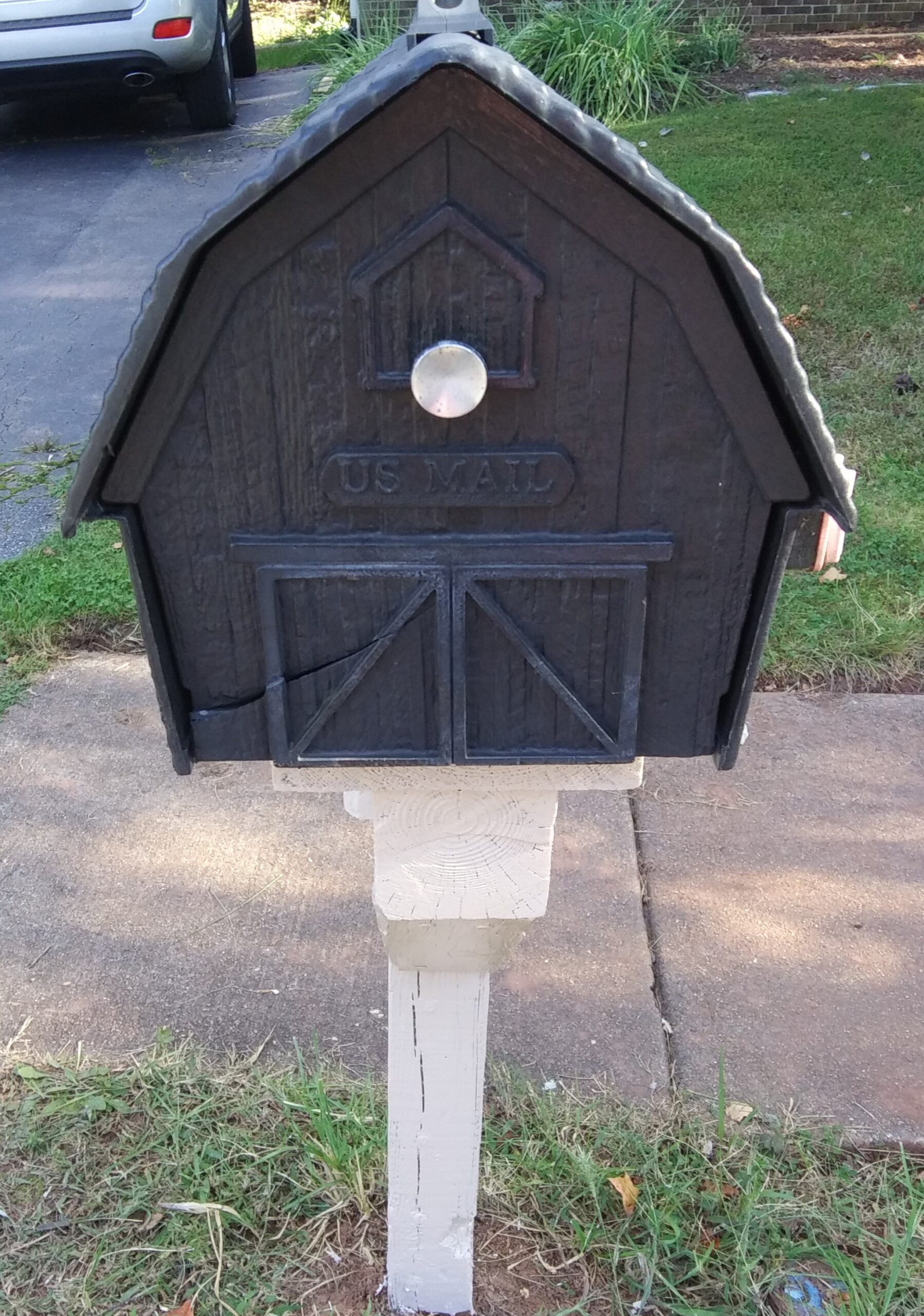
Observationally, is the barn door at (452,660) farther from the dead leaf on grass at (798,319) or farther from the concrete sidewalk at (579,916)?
the dead leaf on grass at (798,319)

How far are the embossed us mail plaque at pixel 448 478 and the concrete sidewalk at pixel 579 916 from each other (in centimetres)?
145

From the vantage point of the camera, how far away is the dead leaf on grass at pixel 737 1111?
6.70 feet

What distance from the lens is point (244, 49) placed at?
31.9ft

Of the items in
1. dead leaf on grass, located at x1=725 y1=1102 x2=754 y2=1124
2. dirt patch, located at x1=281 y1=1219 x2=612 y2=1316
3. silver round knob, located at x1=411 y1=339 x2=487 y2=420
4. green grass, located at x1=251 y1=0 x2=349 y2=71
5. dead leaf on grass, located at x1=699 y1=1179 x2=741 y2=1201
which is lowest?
dirt patch, located at x1=281 y1=1219 x2=612 y2=1316

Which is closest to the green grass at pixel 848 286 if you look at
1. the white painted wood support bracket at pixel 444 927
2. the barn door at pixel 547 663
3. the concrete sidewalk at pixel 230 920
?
the concrete sidewalk at pixel 230 920

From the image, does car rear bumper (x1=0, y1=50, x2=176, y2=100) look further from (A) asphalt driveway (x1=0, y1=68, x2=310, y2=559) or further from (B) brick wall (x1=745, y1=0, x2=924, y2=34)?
(B) brick wall (x1=745, y1=0, x2=924, y2=34)

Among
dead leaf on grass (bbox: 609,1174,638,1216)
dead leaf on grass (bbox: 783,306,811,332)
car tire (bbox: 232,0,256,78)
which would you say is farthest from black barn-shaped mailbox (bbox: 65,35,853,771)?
car tire (bbox: 232,0,256,78)

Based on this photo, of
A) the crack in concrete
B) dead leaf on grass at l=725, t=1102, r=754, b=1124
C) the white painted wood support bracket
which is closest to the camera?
the white painted wood support bracket

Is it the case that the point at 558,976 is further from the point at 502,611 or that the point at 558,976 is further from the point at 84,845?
the point at 502,611

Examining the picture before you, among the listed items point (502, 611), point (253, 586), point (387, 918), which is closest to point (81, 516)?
point (253, 586)

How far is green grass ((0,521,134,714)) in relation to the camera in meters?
3.19

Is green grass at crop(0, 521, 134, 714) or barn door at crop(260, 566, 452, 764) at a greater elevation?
barn door at crop(260, 566, 452, 764)

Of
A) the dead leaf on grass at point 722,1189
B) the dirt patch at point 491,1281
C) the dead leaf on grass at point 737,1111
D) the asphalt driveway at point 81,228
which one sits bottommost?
the dirt patch at point 491,1281

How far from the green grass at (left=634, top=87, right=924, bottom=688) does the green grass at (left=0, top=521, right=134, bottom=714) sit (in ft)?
6.10
